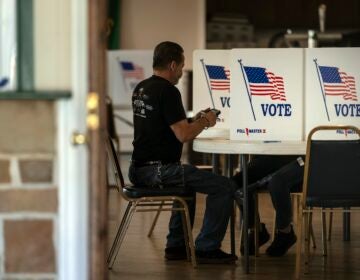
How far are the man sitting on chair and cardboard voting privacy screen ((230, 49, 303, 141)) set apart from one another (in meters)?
0.25

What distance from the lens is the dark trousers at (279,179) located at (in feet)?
15.6

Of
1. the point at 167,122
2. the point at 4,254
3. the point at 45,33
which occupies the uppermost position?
the point at 45,33

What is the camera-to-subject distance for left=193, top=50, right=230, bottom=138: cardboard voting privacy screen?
5.26 meters

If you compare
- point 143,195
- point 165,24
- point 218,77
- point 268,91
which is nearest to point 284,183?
point 268,91

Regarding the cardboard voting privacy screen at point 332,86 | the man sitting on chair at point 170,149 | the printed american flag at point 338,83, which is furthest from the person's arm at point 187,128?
the printed american flag at point 338,83

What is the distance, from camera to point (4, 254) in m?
2.96

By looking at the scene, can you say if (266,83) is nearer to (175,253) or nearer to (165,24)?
(175,253)

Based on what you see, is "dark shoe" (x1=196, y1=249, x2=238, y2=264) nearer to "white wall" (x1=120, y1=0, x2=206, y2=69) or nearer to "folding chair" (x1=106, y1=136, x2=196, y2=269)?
"folding chair" (x1=106, y1=136, x2=196, y2=269)

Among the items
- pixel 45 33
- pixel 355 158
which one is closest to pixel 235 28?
pixel 355 158

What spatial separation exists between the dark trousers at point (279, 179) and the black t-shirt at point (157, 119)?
0.51 metres

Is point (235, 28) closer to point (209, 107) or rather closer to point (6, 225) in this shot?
point (209, 107)

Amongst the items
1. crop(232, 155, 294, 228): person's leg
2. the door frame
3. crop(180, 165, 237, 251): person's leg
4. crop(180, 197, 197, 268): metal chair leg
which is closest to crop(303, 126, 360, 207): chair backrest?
crop(180, 165, 237, 251): person's leg

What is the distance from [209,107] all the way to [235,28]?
6637mm

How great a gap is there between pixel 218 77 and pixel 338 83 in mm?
946
